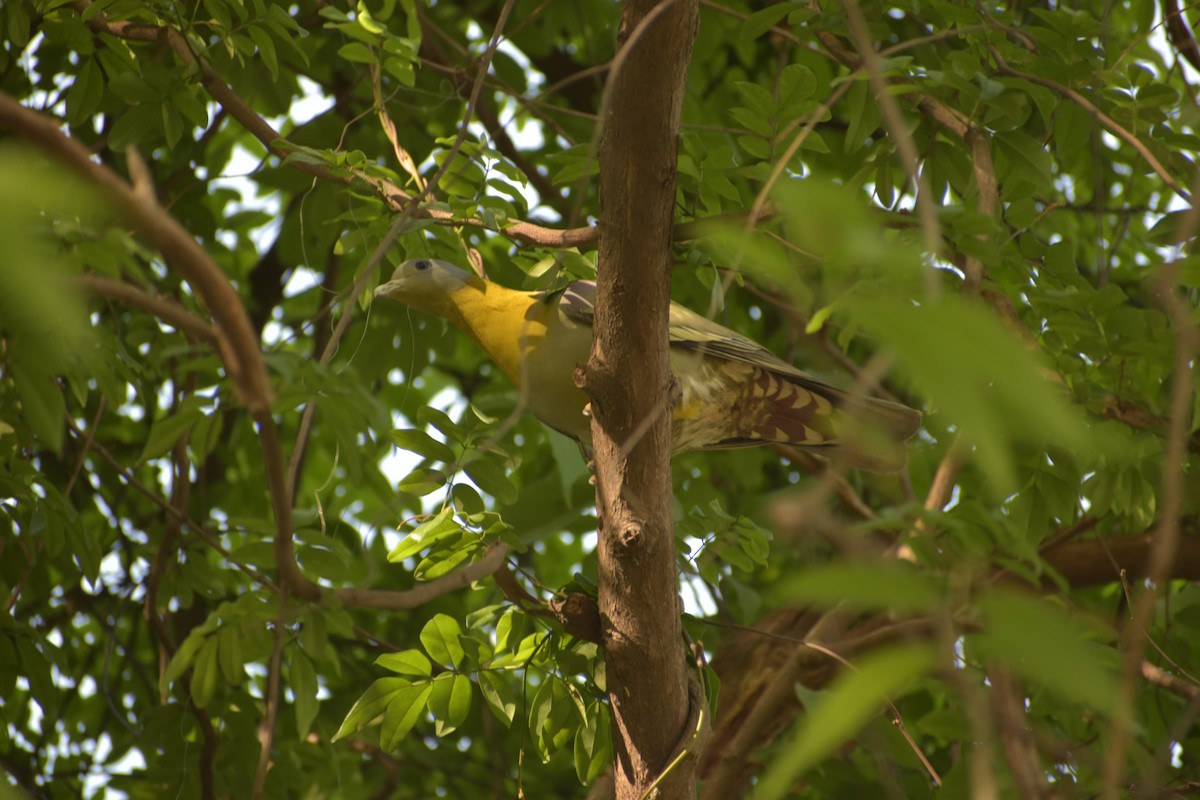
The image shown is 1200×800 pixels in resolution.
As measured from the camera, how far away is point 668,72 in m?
1.67

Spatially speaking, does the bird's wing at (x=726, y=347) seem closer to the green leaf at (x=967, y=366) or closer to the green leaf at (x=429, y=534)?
the green leaf at (x=429, y=534)

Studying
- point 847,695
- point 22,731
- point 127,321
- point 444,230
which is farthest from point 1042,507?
point 22,731

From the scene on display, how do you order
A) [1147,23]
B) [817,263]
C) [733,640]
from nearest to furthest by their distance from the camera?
1. [817,263]
2. [1147,23]
3. [733,640]

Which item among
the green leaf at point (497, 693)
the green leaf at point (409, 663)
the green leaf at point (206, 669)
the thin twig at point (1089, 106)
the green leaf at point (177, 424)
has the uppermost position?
the thin twig at point (1089, 106)

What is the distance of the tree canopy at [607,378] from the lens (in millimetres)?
952

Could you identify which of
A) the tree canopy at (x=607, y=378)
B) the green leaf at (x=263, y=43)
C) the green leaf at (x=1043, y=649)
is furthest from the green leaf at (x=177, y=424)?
the green leaf at (x=1043, y=649)

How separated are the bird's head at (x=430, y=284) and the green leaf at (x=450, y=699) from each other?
47.0 inches

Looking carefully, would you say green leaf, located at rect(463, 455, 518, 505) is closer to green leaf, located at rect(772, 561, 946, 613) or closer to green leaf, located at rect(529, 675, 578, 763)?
green leaf, located at rect(529, 675, 578, 763)

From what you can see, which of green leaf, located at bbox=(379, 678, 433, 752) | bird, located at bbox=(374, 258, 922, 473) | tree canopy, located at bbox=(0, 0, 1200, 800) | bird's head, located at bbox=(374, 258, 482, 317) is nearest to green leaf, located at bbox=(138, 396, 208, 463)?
tree canopy, located at bbox=(0, 0, 1200, 800)

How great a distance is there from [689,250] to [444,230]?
558 mm

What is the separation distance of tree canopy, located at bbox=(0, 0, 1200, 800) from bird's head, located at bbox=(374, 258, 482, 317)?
58 millimetres

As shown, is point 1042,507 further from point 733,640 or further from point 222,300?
point 222,300

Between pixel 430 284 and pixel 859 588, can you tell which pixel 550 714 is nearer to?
pixel 430 284

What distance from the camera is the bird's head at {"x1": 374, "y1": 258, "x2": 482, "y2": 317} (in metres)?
3.09
